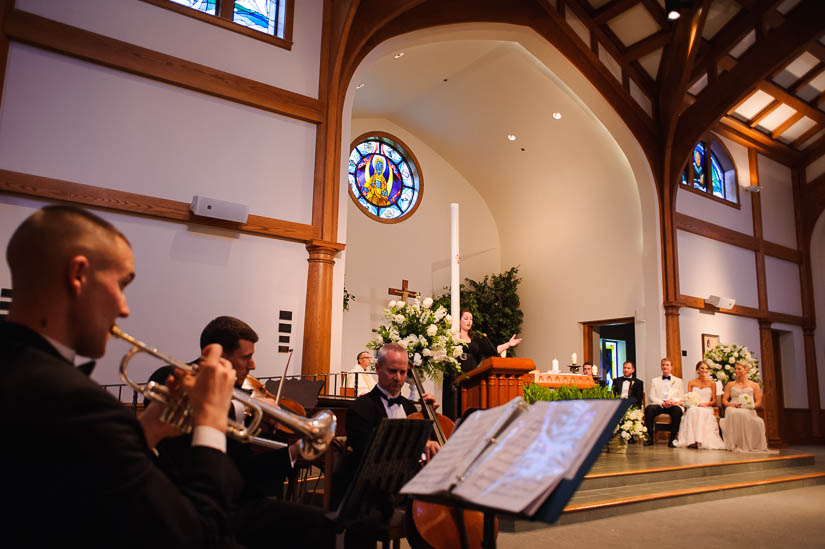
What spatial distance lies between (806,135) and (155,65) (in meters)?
14.4

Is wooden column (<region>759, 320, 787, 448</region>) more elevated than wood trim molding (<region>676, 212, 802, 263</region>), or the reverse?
wood trim molding (<region>676, 212, 802, 263</region>)

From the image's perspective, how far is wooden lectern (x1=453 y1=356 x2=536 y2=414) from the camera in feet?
17.2

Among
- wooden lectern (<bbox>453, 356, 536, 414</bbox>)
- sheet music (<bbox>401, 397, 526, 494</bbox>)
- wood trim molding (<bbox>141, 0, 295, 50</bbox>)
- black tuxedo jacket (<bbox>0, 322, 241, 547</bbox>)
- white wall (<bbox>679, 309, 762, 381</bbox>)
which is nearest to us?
black tuxedo jacket (<bbox>0, 322, 241, 547</bbox>)

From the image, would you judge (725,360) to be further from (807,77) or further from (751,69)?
(807,77)

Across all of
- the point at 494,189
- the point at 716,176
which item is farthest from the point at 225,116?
the point at 716,176

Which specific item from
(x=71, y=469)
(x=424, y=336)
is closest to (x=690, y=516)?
(x=424, y=336)

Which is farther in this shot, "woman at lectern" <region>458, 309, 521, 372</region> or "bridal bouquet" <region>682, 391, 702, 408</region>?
"bridal bouquet" <region>682, 391, 702, 408</region>

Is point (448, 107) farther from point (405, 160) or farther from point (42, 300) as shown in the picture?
point (42, 300)

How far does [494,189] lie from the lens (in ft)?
46.9

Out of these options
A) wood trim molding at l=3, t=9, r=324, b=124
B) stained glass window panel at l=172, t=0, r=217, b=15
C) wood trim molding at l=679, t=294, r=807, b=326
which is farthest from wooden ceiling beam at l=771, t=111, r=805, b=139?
stained glass window panel at l=172, t=0, r=217, b=15

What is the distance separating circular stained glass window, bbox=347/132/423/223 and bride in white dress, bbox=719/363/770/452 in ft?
23.2

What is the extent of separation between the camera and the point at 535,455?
166cm

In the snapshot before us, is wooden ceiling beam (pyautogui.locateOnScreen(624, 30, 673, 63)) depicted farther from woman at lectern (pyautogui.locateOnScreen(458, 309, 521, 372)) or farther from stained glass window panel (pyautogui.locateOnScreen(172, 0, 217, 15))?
stained glass window panel (pyautogui.locateOnScreen(172, 0, 217, 15))

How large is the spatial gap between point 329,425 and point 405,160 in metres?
12.1
